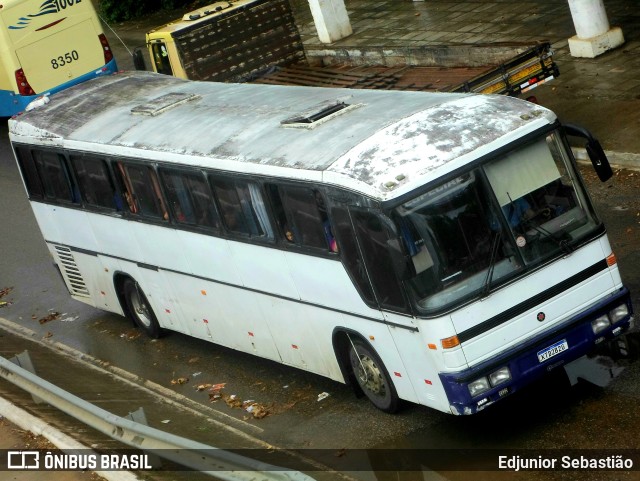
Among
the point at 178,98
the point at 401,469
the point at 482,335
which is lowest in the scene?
the point at 401,469

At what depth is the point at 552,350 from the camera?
1054 centimetres

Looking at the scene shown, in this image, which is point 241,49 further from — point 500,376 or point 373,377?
point 500,376

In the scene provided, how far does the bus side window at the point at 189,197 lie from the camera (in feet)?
43.1

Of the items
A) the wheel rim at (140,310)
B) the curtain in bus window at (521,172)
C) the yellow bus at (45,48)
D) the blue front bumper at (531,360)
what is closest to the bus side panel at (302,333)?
the blue front bumper at (531,360)

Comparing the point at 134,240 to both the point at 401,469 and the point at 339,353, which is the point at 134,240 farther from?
the point at 401,469

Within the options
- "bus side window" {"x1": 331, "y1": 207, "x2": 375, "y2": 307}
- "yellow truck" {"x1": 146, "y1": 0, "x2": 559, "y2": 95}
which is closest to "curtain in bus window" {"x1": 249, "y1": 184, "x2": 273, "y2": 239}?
"bus side window" {"x1": 331, "y1": 207, "x2": 375, "y2": 307}

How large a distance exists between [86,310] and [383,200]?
881cm

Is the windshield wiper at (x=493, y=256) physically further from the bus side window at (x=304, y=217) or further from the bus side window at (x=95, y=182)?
the bus side window at (x=95, y=182)

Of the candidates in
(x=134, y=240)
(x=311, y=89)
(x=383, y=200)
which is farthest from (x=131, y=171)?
(x=383, y=200)

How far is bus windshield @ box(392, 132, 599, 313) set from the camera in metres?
10.3

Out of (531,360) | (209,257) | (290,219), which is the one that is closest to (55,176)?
(209,257)

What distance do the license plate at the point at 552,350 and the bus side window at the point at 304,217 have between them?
212cm

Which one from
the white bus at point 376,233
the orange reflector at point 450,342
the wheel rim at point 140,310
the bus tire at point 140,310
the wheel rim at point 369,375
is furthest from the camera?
the wheel rim at point 140,310

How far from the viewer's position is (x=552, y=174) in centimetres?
1072
